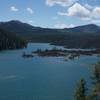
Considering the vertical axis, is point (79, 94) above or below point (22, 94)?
above

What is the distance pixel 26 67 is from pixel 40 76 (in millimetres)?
26608

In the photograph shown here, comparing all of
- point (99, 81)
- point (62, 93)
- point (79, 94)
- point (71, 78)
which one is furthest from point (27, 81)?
point (79, 94)

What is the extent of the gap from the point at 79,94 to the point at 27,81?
4744cm

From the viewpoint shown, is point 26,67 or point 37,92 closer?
point 37,92

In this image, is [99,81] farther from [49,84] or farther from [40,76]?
[40,76]

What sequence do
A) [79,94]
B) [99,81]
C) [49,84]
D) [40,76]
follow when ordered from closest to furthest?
[79,94] < [99,81] < [49,84] < [40,76]

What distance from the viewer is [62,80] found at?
10069 centimetres

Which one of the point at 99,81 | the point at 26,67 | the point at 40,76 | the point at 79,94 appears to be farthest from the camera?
the point at 26,67

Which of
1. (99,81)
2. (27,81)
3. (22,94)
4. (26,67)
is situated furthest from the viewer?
(26,67)

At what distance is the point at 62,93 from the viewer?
80.2 meters

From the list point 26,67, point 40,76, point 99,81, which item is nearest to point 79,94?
point 99,81

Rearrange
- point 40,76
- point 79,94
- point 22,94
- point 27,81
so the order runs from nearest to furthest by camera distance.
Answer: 1. point 79,94
2. point 22,94
3. point 27,81
4. point 40,76

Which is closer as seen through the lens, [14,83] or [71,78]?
[14,83]

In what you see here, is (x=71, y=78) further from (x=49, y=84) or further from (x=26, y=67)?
(x=26, y=67)
